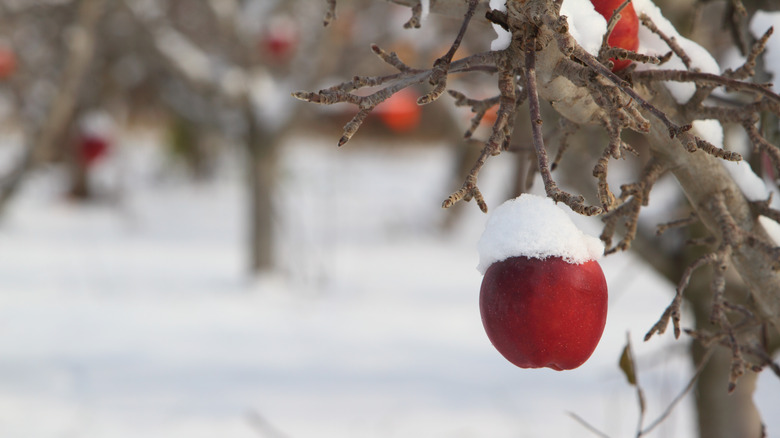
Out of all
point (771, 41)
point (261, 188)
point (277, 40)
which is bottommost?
point (771, 41)

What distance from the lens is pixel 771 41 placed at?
1.05 m

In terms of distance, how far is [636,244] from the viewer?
1.72 m

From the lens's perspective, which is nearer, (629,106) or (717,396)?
(629,106)

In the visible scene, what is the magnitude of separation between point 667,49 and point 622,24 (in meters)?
0.17

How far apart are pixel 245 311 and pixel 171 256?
164 centimetres

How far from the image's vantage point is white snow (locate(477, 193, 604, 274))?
2.43 ft

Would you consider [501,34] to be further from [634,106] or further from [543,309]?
[543,309]

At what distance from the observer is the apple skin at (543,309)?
727mm

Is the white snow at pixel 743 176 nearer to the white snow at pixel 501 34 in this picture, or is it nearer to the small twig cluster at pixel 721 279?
the small twig cluster at pixel 721 279

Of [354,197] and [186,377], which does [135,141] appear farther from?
[186,377]

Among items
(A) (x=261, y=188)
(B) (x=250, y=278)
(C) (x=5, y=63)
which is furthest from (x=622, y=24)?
(C) (x=5, y=63)

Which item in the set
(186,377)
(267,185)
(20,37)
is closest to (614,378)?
(186,377)

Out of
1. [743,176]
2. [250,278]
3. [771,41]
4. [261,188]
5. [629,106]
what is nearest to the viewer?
[629,106]

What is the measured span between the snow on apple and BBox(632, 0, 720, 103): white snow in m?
0.27
